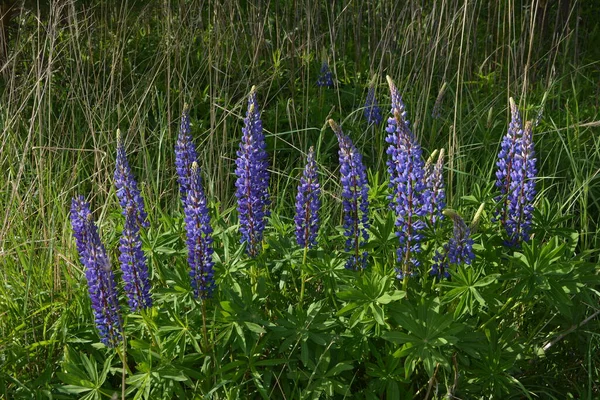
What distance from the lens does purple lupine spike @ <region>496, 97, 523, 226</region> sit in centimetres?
273

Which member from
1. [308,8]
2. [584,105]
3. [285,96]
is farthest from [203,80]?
[584,105]

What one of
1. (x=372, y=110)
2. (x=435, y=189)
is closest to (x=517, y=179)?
(x=435, y=189)

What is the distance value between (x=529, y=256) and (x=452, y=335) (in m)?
0.36

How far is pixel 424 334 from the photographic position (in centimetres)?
241

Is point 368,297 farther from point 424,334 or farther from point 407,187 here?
point 407,187

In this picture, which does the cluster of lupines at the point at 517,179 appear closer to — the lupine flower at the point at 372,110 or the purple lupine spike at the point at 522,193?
the purple lupine spike at the point at 522,193

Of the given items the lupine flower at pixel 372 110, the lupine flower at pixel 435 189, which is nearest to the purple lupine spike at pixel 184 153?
the lupine flower at pixel 435 189

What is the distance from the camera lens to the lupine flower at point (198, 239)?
2.41 metres

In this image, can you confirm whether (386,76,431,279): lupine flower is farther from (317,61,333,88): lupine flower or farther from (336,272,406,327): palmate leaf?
(317,61,333,88): lupine flower

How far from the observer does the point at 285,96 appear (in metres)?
5.11

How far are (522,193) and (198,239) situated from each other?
108cm

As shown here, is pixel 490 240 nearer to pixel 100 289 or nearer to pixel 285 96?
pixel 100 289

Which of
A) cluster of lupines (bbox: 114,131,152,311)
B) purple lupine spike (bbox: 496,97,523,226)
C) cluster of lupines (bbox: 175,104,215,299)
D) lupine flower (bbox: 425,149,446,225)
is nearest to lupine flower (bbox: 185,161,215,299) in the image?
cluster of lupines (bbox: 175,104,215,299)

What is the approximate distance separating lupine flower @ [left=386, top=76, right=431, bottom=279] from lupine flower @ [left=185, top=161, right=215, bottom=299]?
0.59 meters
